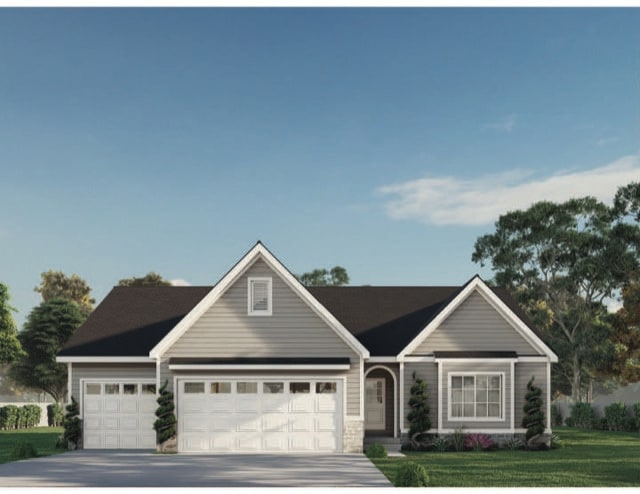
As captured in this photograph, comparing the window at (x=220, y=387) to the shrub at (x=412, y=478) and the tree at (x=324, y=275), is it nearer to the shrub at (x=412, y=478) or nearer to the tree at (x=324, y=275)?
the shrub at (x=412, y=478)

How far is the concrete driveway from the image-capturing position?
58.3 ft

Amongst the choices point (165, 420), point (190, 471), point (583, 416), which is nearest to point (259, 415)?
point (165, 420)

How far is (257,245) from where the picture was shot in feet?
84.6

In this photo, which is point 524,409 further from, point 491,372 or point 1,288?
point 1,288

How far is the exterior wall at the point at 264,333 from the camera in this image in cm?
2577

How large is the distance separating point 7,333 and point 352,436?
79.6 ft

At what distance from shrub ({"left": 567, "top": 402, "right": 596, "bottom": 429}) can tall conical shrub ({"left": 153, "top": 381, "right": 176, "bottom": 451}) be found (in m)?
25.5

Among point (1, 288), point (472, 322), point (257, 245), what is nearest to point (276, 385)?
point (257, 245)

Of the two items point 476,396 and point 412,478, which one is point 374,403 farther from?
point 412,478

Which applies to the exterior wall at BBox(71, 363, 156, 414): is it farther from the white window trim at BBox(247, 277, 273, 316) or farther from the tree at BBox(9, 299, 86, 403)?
the tree at BBox(9, 299, 86, 403)

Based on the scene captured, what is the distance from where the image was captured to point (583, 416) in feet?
142

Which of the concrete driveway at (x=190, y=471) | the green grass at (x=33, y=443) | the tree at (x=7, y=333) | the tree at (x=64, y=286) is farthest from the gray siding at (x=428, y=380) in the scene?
the tree at (x=64, y=286)

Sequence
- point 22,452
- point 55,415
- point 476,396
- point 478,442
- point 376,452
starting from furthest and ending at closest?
point 55,415 < point 476,396 < point 478,442 < point 376,452 < point 22,452

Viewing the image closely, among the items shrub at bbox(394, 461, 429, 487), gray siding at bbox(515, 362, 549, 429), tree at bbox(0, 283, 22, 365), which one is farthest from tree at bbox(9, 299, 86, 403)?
shrub at bbox(394, 461, 429, 487)
